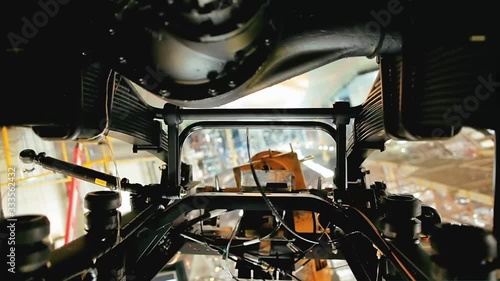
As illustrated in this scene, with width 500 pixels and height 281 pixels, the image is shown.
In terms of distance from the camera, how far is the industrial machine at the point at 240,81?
2.90 feet

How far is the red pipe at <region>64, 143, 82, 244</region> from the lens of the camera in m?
4.26

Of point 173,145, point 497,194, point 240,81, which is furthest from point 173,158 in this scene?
point 497,194

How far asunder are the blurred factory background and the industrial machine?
121cm

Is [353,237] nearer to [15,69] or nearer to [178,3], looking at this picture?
[178,3]

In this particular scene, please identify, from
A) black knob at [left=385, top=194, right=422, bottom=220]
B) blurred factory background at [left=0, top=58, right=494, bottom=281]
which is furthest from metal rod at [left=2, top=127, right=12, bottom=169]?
black knob at [left=385, top=194, right=422, bottom=220]

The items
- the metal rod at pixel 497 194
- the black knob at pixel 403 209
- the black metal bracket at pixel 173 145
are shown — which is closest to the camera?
the metal rod at pixel 497 194

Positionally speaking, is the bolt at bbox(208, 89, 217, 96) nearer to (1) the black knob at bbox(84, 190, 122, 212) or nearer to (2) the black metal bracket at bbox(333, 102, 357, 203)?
(1) the black knob at bbox(84, 190, 122, 212)

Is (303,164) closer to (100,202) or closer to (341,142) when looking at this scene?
(341,142)

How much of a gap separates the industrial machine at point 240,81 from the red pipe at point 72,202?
333cm

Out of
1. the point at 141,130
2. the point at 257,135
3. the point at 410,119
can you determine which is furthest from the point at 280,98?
the point at 410,119

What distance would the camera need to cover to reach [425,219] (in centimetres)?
136

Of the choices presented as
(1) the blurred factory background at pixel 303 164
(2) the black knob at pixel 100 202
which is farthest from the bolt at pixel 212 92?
(1) the blurred factory background at pixel 303 164

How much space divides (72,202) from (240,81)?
4.32m

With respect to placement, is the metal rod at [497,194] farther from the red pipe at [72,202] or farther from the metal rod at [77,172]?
the red pipe at [72,202]
